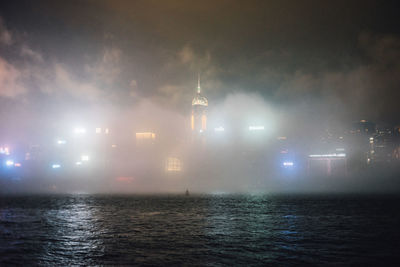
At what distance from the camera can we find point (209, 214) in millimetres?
59531

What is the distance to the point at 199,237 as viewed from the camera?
3931cm

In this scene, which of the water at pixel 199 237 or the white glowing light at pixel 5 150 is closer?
the water at pixel 199 237

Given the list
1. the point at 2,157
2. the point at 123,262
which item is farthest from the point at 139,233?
the point at 2,157

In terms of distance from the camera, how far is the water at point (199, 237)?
30.3 m

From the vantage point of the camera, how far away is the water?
99.4 ft

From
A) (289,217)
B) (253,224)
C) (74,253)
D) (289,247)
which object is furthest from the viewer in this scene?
(289,217)

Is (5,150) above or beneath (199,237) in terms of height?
above

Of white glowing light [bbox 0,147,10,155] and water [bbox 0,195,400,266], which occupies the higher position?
white glowing light [bbox 0,147,10,155]

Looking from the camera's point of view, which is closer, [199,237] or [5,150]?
[199,237]

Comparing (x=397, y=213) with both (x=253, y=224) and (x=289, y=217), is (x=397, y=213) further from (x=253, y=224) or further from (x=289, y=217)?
(x=253, y=224)

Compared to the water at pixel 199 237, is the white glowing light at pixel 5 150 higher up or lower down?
higher up

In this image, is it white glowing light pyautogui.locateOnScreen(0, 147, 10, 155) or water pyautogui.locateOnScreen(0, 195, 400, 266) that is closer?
water pyautogui.locateOnScreen(0, 195, 400, 266)

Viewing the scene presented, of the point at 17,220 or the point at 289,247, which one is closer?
the point at 289,247

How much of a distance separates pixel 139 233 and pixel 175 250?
33.2 ft
